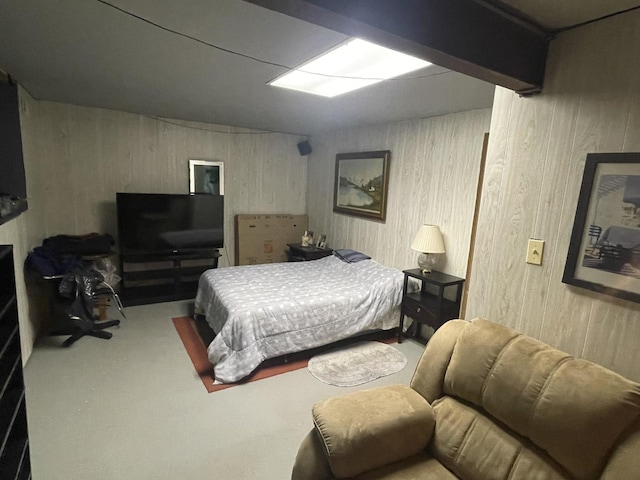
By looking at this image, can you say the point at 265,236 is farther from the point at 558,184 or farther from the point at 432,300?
the point at 558,184

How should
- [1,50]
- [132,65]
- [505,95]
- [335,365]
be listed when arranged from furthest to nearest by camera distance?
1. [335,365]
2. [132,65]
3. [1,50]
4. [505,95]

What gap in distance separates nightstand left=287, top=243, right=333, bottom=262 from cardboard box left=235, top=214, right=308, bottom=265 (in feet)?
1.05

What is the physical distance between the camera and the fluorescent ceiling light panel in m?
1.93

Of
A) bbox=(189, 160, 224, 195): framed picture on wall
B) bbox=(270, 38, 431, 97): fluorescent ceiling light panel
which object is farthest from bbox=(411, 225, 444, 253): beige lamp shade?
bbox=(189, 160, 224, 195): framed picture on wall

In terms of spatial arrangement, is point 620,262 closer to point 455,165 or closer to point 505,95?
point 505,95

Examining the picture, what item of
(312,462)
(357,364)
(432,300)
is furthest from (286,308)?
(312,462)

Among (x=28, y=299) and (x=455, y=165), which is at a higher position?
(x=455, y=165)

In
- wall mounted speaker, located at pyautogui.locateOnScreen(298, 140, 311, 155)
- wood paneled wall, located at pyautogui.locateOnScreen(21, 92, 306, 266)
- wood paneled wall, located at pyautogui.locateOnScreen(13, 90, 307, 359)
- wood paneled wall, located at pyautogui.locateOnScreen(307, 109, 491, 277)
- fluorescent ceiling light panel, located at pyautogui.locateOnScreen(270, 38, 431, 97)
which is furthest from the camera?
wall mounted speaker, located at pyautogui.locateOnScreen(298, 140, 311, 155)

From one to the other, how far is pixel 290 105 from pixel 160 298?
2.86 m

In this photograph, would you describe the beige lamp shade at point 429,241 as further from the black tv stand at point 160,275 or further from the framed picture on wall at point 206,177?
the framed picture on wall at point 206,177

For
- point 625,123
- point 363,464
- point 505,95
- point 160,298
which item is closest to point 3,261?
point 363,464

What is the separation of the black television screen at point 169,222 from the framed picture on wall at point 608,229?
398cm

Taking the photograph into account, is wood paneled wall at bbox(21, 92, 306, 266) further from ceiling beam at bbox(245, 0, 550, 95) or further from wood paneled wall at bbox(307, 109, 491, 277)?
ceiling beam at bbox(245, 0, 550, 95)

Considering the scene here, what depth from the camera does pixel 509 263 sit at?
5.59 feet
